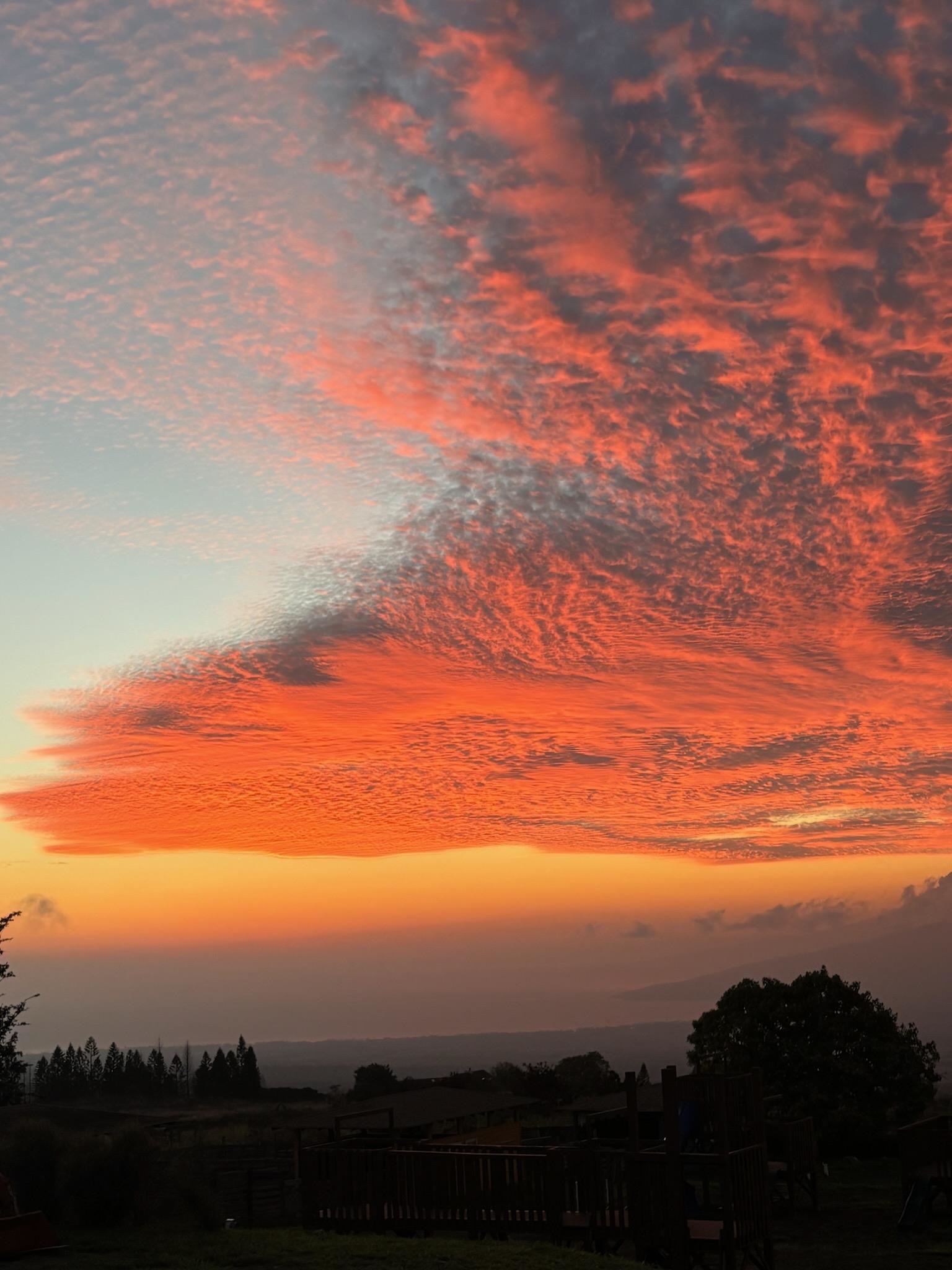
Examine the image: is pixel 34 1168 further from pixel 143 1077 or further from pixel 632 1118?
pixel 143 1077

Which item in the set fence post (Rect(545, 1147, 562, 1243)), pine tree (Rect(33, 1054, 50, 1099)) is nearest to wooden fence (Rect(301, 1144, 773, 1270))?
fence post (Rect(545, 1147, 562, 1243))

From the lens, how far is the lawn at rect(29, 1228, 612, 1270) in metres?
17.0

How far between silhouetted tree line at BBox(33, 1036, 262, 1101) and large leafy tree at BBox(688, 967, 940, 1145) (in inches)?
1708

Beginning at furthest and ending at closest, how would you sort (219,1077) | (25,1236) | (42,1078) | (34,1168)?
1. (42,1078)
2. (219,1077)
3. (34,1168)
4. (25,1236)

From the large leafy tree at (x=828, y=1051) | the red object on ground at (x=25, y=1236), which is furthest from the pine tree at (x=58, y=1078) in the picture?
the red object on ground at (x=25, y=1236)

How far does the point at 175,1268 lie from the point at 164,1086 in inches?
2914

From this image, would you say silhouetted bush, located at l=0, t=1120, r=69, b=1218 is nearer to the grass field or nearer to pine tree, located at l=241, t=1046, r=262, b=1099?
the grass field

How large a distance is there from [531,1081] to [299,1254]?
1427 inches

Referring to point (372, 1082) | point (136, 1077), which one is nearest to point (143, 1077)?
point (136, 1077)

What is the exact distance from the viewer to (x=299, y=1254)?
1836 centimetres

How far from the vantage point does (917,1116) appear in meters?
37.5

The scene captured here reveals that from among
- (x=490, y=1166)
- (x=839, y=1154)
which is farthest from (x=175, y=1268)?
(x=839, y=1154)

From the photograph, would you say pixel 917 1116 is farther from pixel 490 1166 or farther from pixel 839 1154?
pixel 490 1166

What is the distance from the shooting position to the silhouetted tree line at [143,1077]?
3054 inches
